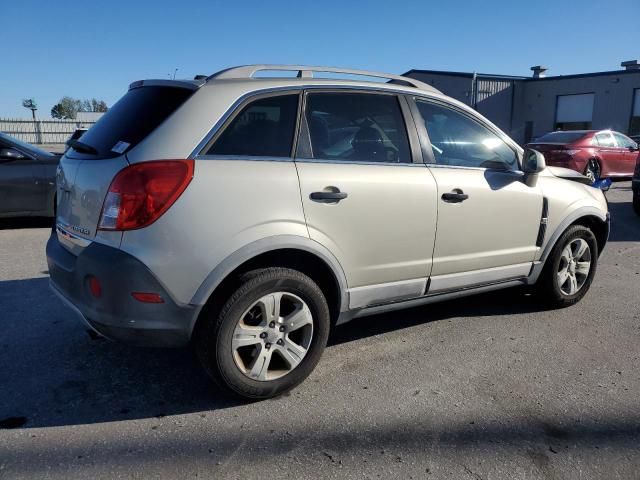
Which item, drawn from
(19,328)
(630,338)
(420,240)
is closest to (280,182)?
(420,240)

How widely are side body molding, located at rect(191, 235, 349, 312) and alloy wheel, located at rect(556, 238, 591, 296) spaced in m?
2.39

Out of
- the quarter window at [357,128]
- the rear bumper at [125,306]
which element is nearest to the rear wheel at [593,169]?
the quarter window at [357,128]

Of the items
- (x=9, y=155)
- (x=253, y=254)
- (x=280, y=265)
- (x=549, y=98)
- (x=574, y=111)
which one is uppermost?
(x=549, y=98)

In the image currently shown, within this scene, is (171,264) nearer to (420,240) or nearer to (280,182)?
(280,182)

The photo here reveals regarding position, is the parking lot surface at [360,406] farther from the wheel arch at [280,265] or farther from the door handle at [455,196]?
the door handle at [455,196]

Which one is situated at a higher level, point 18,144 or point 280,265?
point 18,144

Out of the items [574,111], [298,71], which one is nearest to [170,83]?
[298,71]

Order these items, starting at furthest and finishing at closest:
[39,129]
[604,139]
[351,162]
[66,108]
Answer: [66,108]
[39,129]
[604,139]
[351,162]

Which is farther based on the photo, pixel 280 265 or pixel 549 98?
pixel 549 98

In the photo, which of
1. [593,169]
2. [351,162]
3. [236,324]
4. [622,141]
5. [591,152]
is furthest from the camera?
[622,141]

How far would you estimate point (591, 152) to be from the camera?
13.6 meters

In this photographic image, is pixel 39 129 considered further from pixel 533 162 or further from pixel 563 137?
pixel 533 162

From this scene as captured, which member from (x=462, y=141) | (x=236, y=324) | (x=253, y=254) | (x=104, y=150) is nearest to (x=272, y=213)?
(x=253, y=254)

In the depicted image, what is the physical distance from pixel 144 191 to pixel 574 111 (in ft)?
113
